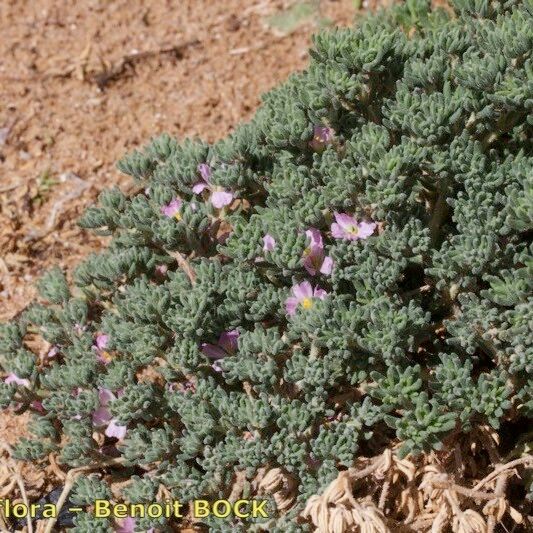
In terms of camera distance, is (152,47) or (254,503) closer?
(254,503)

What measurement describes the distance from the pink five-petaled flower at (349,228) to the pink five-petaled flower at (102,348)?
106cm

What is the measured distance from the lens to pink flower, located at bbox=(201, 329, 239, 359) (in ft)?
10.4

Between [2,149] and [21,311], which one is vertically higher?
[2,149]

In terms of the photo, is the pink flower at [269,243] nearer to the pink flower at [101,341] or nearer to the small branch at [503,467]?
the pink flower at [101,341]

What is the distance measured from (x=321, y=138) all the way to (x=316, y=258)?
51 centimetres

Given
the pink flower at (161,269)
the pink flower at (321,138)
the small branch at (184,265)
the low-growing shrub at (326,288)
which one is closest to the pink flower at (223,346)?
the low-growing shrub at (326,288)

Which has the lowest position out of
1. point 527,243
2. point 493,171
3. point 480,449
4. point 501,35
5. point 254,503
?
point 480,449

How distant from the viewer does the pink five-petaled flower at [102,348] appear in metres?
3.35

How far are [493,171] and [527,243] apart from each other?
13.0 inches

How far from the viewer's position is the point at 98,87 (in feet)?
16.6

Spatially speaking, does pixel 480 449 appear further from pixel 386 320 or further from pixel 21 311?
pixel 21 311

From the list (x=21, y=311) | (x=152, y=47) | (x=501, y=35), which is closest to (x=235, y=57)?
(x=152, y=47)

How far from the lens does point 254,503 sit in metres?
3.06

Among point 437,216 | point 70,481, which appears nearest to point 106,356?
point 70,481
